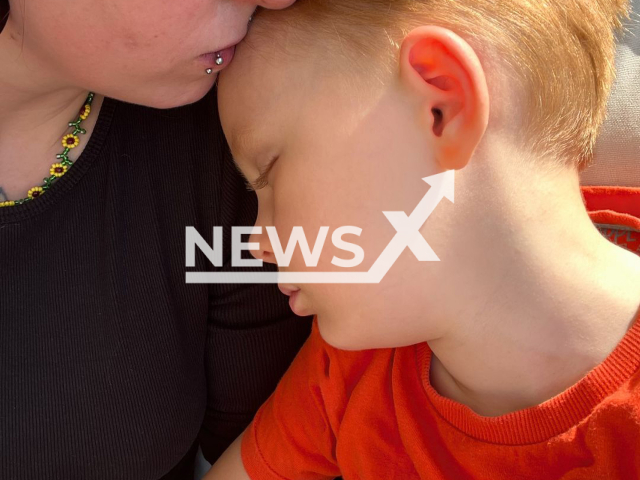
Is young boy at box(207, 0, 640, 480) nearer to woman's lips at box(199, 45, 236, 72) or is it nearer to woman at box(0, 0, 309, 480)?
woman's lips at box(199, 45, 236, 72)

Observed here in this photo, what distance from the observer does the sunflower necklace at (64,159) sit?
100cm

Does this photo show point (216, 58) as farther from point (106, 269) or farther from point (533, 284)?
point (533, 284)

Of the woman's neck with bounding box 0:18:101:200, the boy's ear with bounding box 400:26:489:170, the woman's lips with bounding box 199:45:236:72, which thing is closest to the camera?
A: the boy's ear with bounding box 400:26:489:170

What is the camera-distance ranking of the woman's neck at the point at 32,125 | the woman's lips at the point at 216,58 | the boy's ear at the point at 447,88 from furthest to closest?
the woman's neck at the point at 32,125 → the woman's lips at the point at 216,58 → the boy's ear at the point at 447,88

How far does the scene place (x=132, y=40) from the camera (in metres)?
0.80

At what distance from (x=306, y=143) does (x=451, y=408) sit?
0.40 meters

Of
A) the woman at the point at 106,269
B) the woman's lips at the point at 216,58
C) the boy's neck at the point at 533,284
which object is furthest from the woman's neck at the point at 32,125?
the boy's neck at the point at 533,284

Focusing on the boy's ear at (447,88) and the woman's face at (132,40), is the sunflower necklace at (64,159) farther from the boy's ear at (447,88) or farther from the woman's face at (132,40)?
the boy's ear at (447,88)

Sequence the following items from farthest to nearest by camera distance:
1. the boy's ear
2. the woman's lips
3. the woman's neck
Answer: the woman's neck
the woman's lips
the boy's ear

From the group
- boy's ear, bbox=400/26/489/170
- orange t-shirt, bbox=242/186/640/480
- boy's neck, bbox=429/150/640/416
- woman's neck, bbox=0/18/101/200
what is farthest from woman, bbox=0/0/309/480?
boy's neck, bbox=429/150/640/416

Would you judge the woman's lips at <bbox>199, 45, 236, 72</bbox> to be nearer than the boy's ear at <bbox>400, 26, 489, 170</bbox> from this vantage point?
No

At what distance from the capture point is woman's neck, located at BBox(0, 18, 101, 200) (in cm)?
96

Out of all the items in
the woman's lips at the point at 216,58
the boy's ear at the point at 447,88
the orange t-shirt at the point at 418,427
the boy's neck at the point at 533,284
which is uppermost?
the boy's ear at the point at 447,88

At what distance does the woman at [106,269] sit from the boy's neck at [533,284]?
0.37 meters
